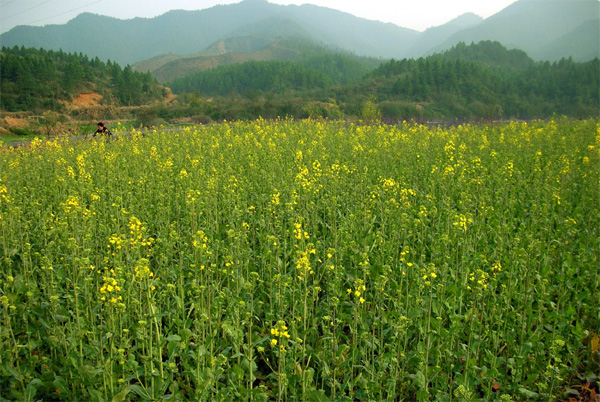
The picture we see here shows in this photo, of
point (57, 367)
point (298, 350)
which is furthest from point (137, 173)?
point (298, 350)

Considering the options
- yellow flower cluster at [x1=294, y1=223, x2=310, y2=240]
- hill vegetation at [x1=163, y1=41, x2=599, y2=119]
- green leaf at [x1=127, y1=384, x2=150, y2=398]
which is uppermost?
hill vegetation at [x1=163, y1=41, x2=599, y2=119]

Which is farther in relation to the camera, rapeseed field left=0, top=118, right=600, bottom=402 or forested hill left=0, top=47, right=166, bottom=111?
forested hill left=0, top=47, right=166, bottom=111

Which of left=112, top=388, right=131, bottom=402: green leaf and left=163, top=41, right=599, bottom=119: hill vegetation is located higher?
left=163, top=41, right=599, bottom=119: hill vegetation

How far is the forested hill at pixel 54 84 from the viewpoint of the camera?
4378 cm

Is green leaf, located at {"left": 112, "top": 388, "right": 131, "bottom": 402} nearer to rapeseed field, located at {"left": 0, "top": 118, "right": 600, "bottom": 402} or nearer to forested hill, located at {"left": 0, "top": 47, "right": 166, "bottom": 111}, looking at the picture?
rapeseed field, located at {"left": 0, "top": 118, "right": 600, "bottom": 402}

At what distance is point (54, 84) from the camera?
157 feet

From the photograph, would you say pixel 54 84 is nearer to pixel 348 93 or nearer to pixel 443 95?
pixel 348 93

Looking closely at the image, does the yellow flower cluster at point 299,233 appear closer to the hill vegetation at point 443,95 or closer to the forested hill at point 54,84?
the hill vegetation at point 443,95

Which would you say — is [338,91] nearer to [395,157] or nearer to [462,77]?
[462,77]

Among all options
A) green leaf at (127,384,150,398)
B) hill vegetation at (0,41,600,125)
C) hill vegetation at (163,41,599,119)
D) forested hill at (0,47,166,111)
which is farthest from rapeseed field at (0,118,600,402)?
forested hill at (0,47,166,111)

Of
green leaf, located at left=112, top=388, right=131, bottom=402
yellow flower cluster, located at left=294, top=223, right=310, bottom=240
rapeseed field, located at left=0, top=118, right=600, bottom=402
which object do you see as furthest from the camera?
yellow flower cluster, located at left=294, top=223, right=310, bottom=240

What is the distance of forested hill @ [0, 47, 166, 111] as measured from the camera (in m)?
43.8

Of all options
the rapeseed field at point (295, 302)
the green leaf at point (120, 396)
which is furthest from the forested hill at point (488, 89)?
the green leaf at point (120, 396)

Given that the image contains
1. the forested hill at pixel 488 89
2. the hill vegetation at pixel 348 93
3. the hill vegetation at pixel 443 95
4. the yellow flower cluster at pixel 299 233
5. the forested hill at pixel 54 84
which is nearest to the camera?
the yellow flower cluster at pixel 299 233
